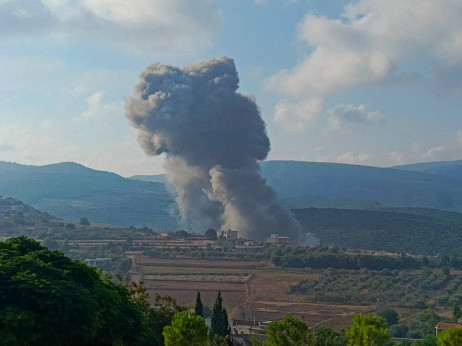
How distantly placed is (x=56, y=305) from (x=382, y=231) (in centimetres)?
13396

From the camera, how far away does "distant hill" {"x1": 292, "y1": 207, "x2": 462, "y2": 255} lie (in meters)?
144

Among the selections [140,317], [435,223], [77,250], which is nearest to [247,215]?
[77,250]

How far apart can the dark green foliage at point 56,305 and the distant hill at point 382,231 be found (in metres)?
117

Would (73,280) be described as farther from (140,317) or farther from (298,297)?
(298,297)

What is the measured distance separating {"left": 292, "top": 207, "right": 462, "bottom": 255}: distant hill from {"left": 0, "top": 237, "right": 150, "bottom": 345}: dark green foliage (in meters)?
117

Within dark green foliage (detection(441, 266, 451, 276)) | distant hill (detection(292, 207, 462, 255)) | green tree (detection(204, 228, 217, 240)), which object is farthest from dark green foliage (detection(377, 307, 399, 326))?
distant hill (detection(292, 207, 462, 255))

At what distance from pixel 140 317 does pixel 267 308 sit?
51.9m

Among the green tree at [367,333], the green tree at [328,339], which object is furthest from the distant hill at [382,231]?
the green tree at [367,333]

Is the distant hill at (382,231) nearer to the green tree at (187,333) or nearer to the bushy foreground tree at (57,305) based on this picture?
the green tree at (187,333)

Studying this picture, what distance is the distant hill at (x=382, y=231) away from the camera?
14450 centimetres

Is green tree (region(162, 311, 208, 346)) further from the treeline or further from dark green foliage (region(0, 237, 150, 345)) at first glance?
the treeline

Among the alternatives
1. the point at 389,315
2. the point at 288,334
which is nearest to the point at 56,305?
the point at 288,334

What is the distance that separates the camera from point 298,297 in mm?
87375

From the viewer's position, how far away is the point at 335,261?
10444 cm
